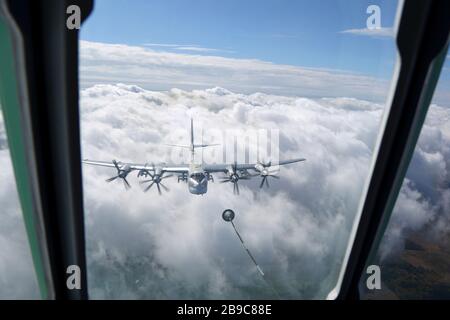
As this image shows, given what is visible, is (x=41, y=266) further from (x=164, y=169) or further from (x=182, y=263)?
(x=182, y=263)

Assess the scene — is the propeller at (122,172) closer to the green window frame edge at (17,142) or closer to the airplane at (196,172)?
the airplane at (196,172)

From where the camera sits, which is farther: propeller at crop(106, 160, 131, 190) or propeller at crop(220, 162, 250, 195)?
propeller at crop(220, 162, 250, 195)

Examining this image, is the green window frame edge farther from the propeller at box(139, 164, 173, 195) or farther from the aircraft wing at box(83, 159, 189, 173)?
the propeller at box(139, 164, 173, 195)

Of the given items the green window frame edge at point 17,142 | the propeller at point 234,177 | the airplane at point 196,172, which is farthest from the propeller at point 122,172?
the green window frame edge at point 17,142

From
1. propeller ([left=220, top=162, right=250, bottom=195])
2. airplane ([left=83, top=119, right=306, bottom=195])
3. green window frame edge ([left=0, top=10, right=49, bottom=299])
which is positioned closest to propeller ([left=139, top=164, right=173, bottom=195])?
airplane ([left=83, top=119, right=306, bottom=195])

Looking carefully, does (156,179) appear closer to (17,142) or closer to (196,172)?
(196,172)
